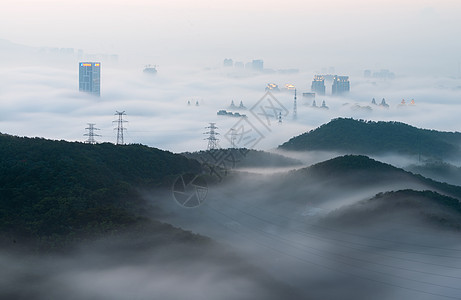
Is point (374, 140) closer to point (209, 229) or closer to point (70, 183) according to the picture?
point (209, 229)

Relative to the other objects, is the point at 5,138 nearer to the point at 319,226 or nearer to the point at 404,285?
the point at 319,226

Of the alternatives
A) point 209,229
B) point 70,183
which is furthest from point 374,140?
point 70,183

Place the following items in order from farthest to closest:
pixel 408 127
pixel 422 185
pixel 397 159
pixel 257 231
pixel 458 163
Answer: pixel 408 127 < pixel 458 163 < pixel 397 159 < pixel 422 185 < pixel 257 231

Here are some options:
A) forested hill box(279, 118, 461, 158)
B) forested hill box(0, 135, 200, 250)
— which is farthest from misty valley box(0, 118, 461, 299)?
forested hill box(279, 118, 461, 158)

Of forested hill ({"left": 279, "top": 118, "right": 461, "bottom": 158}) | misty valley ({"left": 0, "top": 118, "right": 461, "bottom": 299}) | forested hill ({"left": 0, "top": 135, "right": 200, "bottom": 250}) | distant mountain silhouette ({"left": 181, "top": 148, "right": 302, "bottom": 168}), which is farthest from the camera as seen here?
forested hill ({"left": 279, "top": 118, "right": 461, "bottom": 158})

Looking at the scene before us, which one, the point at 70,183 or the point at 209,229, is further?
the point at 209,229

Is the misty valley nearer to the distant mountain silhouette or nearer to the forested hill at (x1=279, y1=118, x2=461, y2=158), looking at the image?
the distant mountain silhouette

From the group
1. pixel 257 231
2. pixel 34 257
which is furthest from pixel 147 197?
pixel 34 257
